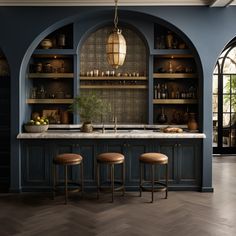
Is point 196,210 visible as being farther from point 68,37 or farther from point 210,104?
point 68,37

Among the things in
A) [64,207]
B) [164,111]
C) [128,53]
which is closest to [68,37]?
[128,53]

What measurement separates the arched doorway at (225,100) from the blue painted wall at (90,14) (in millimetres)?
3814

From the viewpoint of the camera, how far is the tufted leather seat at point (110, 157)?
5.36 meters

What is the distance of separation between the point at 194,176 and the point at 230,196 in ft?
2.06

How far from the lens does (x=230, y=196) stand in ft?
18.8

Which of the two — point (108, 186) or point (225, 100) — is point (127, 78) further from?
point (225, 100)

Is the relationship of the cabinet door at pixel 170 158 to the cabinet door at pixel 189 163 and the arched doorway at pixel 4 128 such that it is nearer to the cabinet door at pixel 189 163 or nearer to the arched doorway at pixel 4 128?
the cabinet door at pixel 189 163

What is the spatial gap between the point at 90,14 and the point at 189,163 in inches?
113

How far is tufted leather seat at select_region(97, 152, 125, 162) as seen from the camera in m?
5.36

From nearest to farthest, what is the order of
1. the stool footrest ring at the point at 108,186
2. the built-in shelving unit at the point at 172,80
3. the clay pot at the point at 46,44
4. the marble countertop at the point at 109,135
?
the stool footrest ring at the point at 108,186
the marble countertop at the point at 109,135
the clay pot at the point at 46,44
the built-in shelving unit at the point at 172,80

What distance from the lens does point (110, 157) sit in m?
5.40

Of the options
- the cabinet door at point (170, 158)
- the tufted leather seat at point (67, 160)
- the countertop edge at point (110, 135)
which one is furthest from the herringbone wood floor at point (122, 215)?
the countertop edge at point (110, 135)

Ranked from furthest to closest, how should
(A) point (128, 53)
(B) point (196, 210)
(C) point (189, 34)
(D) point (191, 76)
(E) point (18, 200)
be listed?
(A) point (128, 53), (D) point (191, 76), (C) point (189, 34), (E) point (18, 200), (B) point (196, 210)

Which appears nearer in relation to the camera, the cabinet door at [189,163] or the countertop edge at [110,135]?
the countertop edge at [110,135]
